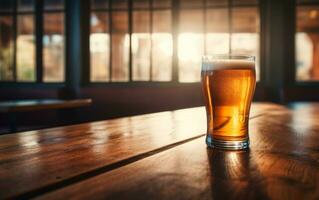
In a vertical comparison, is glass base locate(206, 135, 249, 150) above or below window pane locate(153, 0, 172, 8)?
below

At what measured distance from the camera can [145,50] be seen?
→ 4.98 meters

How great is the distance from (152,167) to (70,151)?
18 cm

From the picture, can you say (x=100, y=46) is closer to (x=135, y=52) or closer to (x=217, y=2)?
(x=135, y=52)

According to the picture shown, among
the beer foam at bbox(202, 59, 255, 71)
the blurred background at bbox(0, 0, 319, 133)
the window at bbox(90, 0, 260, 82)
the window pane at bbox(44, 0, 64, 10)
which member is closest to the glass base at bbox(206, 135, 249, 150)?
the beer foam at bbox(202, 59, 255, 71)

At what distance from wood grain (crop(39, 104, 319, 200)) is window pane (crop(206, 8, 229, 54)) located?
4256mm

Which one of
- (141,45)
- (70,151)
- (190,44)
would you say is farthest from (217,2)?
(70,151)

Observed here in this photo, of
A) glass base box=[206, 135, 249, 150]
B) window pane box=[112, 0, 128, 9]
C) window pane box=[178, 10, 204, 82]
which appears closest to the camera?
glass base box=[206, 135, 249, 150]

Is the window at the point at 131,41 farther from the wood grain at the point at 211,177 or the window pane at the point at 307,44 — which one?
the wood grain at the point at 211,177

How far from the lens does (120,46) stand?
198 inches

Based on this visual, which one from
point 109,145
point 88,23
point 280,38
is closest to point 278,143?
point 109,145

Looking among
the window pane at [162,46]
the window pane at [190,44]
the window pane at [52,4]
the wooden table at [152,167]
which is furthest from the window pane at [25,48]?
the wooden table at [152,167]

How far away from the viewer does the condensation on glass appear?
5.09 meters

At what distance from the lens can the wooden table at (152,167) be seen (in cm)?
38

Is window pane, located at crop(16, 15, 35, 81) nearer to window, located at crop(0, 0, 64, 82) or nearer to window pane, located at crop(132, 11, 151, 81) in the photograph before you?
window, located at crop(0, 0, 64, 82)
